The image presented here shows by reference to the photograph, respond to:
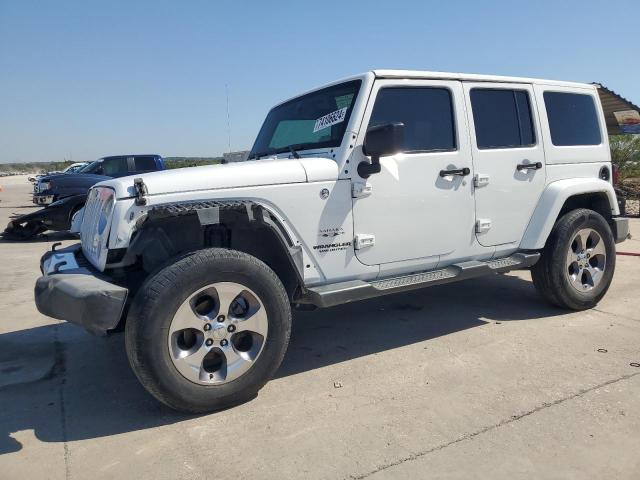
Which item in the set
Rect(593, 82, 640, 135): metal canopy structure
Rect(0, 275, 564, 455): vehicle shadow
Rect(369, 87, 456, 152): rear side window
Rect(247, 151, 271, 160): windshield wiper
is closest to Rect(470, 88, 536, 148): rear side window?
Rect(369, 87, 456, 152): rear side window

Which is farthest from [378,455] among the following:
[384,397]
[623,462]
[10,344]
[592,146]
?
[592,146]

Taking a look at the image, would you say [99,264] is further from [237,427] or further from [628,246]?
[628,246]

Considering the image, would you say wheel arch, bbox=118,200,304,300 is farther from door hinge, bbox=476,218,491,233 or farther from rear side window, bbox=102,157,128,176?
rear side window, bbox=102,157,128,176

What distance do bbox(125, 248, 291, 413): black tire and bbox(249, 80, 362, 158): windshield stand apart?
1134 mm

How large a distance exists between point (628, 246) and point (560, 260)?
421 centimetres

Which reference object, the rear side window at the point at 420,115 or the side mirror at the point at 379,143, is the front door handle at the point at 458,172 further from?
the side mirror at the point at 379,143

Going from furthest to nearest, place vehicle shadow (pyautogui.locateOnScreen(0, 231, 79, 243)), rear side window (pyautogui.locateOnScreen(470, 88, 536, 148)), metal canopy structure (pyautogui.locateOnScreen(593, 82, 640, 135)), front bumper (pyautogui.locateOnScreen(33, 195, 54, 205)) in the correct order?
front bumper (pyautogui.locateOnScreen(33, 195, 54, 205)) < metal canopy structure (pyautogui.locateOnScreen(593, 82, 640, 135)) < vehicle shadow (pyautogui.locateOnScreen(0, 231, 79, 243)) < rear side window (pyautogui.locateOnScreen(470, 88, 536, 148))

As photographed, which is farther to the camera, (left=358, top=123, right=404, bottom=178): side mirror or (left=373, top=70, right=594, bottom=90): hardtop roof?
(left=373, top=70, right=594, bottom=90): hardtop roof

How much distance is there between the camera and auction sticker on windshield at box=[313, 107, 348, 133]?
11.5 ft

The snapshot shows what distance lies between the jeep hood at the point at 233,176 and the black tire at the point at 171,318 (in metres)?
0.40

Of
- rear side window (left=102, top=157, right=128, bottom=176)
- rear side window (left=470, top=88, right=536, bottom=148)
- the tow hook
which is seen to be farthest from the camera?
rear side window (left=102, top=157, right=128, bottom=176)

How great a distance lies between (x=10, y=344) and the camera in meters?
4.23

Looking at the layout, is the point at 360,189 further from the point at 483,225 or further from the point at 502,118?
the point at 502,118

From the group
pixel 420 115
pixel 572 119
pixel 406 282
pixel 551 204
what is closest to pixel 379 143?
pixel 420 115
